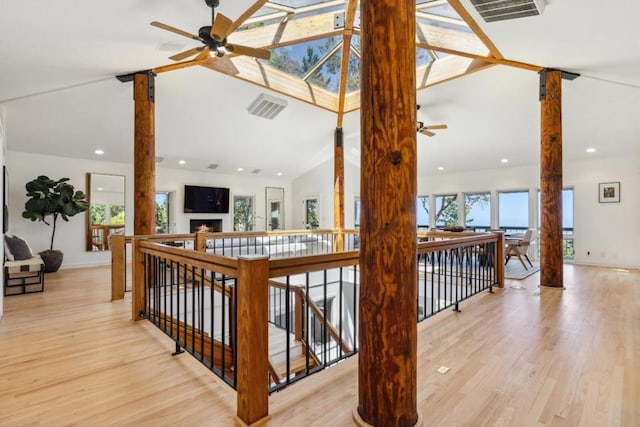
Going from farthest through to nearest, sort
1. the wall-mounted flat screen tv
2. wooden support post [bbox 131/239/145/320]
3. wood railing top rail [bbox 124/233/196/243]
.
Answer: the wall-mounted flat screen tv < wood railing top rail [bbox 124/233/196/243] < wooden support post [bbox 131/239/145/320]

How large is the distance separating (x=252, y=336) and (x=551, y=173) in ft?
15.9

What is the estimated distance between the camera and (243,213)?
1012cm

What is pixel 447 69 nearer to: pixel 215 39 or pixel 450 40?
pixel 450 40

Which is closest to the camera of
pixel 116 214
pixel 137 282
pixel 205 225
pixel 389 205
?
pixel 389 205

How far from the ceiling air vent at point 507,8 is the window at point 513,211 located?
6160mm

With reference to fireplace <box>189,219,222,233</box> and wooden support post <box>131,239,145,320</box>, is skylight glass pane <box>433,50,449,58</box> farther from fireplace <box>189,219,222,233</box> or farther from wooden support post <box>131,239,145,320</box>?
fireplace <box>189,219,222,233</box>

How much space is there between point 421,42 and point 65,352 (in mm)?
5328

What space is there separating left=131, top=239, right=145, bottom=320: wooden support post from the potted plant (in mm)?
4146

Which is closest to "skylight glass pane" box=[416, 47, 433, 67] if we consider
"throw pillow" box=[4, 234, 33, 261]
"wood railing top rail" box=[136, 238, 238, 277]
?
"wood railing top rail" box=[136, 238, 238, 277]

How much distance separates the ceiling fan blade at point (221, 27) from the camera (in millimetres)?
2854

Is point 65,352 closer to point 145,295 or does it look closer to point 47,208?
point 145,295

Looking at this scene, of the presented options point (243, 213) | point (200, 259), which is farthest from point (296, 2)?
point (243, 213)

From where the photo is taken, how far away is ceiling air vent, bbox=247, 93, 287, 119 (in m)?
6.23

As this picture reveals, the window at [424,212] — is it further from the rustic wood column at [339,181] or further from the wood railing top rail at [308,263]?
the wood railing top rail at [308,263]
